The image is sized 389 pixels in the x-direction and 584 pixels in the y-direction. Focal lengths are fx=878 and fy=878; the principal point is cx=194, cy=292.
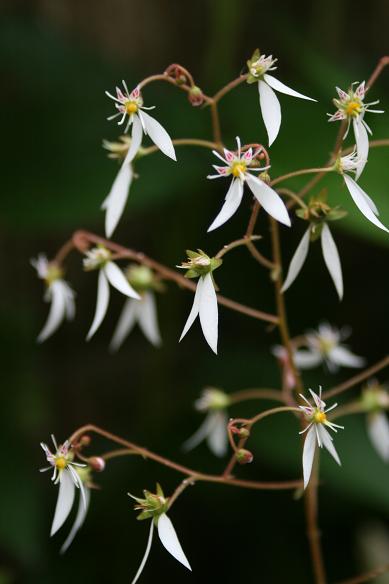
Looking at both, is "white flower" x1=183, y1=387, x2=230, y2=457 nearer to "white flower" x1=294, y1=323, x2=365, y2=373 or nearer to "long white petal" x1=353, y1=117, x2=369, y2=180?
"white flower" x1=294, y1=323, x2=365, y2=373

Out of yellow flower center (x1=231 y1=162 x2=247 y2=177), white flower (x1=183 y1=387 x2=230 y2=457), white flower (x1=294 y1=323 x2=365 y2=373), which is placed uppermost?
white flower (x1=294 y1=323 x2=365 y2=373)

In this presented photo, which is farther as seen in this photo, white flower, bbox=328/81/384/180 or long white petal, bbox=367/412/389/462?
long white petal, bbox=367/412/389/462

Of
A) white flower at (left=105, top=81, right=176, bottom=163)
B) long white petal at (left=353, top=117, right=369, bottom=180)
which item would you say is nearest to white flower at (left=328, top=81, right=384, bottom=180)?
long white petal at (left=353, top=117, right=369, bottom=180)

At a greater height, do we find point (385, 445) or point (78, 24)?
point (78, 24)

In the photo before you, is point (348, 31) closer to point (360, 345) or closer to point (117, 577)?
point (360, 345)

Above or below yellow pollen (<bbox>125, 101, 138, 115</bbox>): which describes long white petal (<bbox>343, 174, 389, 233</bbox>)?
above

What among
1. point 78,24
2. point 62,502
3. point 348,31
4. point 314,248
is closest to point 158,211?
point 314,248
